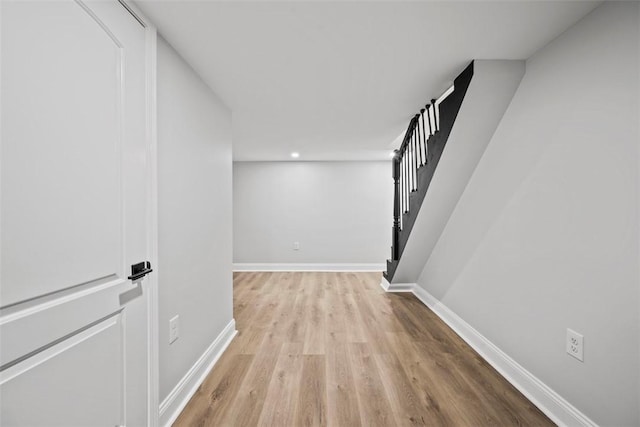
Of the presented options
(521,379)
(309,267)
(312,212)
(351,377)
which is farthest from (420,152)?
(309,267)

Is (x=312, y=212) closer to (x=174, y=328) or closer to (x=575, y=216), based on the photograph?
(x=174, y=328)

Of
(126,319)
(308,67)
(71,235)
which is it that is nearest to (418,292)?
(308,67)

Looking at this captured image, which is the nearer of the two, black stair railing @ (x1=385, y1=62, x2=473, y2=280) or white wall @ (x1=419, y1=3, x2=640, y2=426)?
white wall @ (x1=419, y1=3, x2=640, y2=426)

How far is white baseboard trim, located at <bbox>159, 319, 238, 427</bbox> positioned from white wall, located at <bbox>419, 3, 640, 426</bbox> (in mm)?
2117

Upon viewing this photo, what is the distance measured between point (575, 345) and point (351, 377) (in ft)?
4.19

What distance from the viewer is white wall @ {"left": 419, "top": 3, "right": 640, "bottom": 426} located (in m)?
1.17

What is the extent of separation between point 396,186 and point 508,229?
191 cm

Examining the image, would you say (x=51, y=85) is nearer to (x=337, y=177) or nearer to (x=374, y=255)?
(x=337, y=177)

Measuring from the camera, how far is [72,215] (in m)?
0.91

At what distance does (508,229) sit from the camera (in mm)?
1894

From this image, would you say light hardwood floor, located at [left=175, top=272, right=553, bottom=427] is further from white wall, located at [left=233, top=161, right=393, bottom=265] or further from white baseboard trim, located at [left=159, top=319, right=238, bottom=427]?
white wall, located at [left=233, top=161, right=393, bottom=265]

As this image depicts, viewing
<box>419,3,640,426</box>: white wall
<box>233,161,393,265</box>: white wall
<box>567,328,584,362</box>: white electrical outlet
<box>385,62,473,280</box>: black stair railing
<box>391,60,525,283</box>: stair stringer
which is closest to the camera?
<box>419,3,640,426</box>: white wall

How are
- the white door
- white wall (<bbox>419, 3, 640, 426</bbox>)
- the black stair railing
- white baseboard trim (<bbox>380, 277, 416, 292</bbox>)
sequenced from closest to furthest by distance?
the white door < white wall (<bbox>419, 3, 640, 426</bbox>) < the black stair railing < white baseboard trim (<bbox>380, 277, 416, 292</bbox>)

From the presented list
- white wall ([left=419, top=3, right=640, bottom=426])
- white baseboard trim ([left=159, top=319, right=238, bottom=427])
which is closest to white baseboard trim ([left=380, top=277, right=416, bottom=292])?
white wall ([left=419, top=3, right=640, bottom=426])
